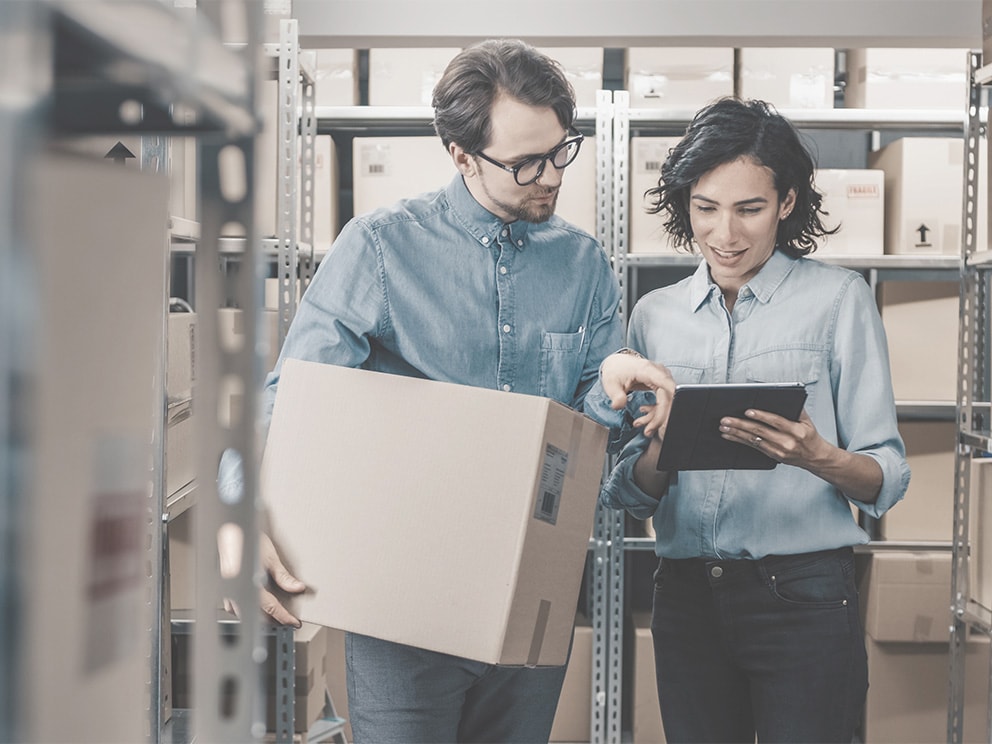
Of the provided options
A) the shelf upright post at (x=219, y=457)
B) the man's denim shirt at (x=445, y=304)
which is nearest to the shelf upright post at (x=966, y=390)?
the man's denim shirt at (x=445, y=304)

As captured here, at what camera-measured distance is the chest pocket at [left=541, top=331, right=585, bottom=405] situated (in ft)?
4.51

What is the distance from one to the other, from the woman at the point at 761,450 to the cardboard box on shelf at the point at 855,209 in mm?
1022

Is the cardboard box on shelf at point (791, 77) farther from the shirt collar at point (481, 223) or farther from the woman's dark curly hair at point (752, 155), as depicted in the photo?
the shirt collar at point (481, 223)

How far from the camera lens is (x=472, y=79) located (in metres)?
1.35

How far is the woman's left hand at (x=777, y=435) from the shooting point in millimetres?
1396

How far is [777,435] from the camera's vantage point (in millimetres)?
1396

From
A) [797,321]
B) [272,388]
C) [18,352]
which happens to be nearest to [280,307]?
[272,388]

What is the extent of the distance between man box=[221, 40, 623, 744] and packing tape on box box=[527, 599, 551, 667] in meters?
0.18

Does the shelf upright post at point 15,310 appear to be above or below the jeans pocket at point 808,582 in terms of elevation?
above

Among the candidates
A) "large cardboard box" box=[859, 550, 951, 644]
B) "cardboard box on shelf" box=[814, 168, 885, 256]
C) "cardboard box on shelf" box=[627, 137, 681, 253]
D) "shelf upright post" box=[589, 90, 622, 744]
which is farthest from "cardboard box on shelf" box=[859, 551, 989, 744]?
Answer: "cardboard box on shelf" box=[627, 137, 681, 253]

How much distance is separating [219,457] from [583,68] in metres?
2.45

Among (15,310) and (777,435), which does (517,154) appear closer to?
(777,435)

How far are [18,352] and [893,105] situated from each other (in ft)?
9.28

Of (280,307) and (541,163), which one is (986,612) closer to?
(541,163)
